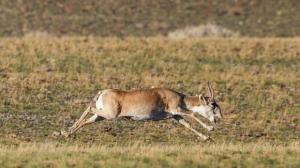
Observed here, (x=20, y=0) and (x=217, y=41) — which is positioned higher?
(x=20, y=0)

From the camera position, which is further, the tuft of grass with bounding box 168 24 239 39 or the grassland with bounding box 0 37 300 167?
the tuft of grass with bounding box 168 24 239 39

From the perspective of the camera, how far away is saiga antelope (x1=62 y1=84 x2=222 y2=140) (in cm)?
1783

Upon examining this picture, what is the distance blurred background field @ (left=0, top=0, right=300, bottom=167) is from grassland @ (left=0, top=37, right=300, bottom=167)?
0.10ft

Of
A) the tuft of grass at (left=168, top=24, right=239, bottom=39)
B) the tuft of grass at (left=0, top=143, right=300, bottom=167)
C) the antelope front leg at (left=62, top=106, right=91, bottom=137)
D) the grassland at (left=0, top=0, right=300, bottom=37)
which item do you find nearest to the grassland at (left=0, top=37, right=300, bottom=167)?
the tuft of grass at (left=0, top=143, right=300, bottom=167)

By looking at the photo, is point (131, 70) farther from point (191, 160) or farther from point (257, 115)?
point (191, 160)

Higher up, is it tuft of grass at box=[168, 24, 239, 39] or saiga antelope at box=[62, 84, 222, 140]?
tuft of grass at box=[168, 24, 239, 39]

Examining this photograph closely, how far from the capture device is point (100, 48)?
35906 mm

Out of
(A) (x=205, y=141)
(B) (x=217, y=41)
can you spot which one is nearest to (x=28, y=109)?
(A) (x=205, y=141)

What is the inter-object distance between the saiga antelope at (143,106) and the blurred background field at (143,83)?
0.58m

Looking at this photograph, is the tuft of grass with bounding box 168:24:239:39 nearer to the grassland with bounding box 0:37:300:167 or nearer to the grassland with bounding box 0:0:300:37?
the grassland with bounding box 0:0:300:37

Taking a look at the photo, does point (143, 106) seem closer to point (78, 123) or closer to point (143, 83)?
point (78, 123)

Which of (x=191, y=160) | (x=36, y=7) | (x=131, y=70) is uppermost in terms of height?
(x=36, y=7)

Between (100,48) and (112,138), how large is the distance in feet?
52.0

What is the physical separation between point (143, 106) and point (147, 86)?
10334 mm
